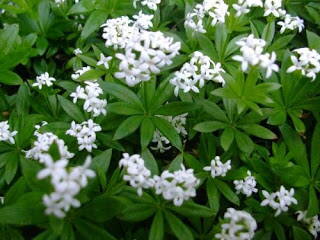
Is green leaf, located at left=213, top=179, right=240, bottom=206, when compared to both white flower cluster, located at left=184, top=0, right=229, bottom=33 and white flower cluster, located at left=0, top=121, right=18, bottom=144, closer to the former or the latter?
white flower cluster, located at left=184, top=0, right=229, bottom=33

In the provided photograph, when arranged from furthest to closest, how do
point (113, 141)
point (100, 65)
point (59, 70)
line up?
point (59, 70) → point (100, 65) → point (113, 141)

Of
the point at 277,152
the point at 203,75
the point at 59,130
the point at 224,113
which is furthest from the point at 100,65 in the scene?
the point at 277,152

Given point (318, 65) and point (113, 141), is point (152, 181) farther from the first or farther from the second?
Answer: point (318, 65)

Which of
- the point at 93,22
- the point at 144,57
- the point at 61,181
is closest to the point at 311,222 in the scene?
the point at 144,57

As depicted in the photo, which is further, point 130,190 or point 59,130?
point 59,130

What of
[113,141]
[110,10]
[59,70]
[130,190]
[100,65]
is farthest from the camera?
[59,70]

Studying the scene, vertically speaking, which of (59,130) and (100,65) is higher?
(100,65)

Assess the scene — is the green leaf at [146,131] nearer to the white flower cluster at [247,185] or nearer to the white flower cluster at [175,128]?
the white flower cluster at [175,128]
